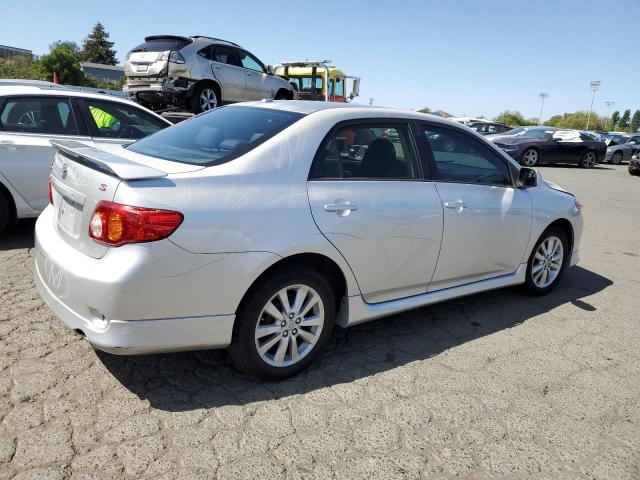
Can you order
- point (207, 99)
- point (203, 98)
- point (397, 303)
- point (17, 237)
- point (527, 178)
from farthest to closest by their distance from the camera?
1. point (207, 99)
2. point (203, 98)
3. point (17, 237)
4. point (527, 178)
5. point (397, 303)

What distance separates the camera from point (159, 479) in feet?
7.38

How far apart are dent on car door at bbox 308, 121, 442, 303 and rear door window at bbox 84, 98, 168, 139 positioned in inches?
138

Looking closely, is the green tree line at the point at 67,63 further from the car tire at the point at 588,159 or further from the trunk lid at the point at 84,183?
the trunk lid at the point at 84,183

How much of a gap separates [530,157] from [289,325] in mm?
17110

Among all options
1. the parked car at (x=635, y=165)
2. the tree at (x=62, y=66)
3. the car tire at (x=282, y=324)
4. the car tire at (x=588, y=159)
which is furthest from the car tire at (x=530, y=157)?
the tree at (x=62, y=66)

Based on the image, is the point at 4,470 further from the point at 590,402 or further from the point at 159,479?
the point at 590,402

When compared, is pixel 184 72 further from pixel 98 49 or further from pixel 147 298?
pixel 98 49

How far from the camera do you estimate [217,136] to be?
10.9 feet

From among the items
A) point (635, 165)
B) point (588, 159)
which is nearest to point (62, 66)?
point (588, 159)

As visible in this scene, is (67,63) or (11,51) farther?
(11,51)

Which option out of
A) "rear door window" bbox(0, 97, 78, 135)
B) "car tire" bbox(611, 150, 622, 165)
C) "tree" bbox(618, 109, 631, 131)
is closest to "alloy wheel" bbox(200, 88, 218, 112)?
"rear door window" bbox(0, 97, 78, 135)

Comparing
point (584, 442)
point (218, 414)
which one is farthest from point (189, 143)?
point (584, 442)

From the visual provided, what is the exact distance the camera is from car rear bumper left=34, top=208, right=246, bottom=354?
2514mm

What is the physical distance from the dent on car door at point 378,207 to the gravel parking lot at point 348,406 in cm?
58
